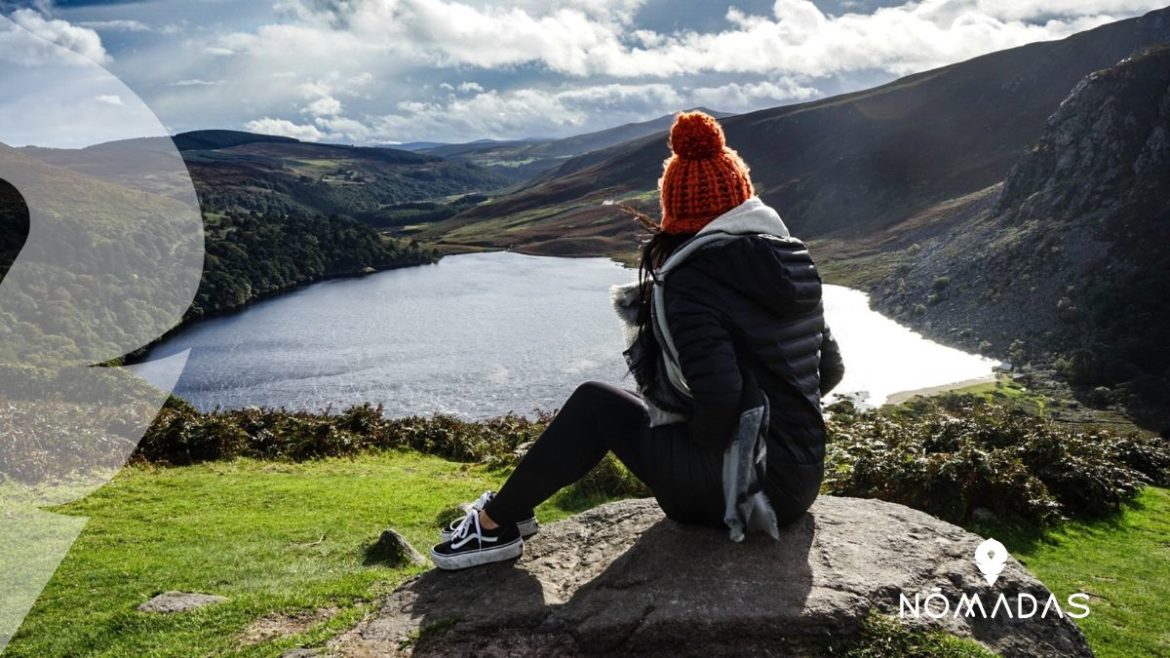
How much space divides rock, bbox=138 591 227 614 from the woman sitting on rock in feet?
6.88

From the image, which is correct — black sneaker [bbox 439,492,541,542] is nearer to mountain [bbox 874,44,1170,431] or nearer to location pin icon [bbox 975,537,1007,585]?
location pin icon [bbox 975,537,1007,585]

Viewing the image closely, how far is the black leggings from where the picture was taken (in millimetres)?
4137

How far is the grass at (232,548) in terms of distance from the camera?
16.2 ft

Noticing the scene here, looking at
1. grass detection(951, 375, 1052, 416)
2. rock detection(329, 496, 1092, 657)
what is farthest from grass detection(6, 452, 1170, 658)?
grass detection(951, 375, 1052, 416)

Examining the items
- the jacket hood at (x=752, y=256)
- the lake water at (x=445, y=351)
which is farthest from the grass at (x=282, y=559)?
the lake water at (x=445, y=351)

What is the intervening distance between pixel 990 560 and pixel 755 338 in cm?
205

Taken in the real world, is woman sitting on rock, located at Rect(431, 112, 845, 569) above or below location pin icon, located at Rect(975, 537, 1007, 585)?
above

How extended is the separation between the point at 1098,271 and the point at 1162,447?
35.5m

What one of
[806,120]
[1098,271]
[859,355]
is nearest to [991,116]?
[806,120]

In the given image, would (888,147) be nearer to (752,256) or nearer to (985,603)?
(985,603)

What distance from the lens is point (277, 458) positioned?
47.2ft

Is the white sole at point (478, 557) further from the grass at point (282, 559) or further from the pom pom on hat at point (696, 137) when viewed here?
the pom pom on hat at point (696, 137)

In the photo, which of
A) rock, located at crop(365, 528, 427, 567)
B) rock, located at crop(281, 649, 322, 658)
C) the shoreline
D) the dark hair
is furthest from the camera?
the shoreline

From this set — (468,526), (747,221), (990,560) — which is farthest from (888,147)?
(468,526)
